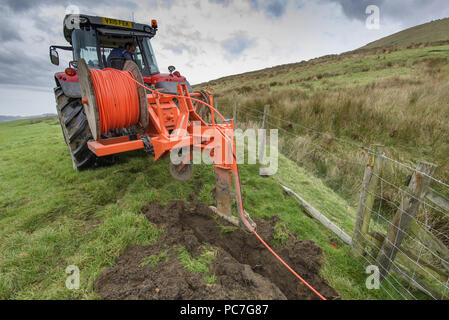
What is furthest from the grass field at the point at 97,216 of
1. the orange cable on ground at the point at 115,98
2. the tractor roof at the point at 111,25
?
the tractor roof at the point at 111,25

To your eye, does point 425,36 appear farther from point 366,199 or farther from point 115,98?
point 115,98

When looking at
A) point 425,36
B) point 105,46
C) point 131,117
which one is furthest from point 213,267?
point 425,36

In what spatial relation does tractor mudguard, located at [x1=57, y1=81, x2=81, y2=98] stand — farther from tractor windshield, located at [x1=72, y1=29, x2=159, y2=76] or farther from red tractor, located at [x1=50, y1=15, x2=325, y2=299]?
tractor windshield, located at [x1=72, y1=29, x2=159, y2=76]

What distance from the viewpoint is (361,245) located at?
93.2 inches

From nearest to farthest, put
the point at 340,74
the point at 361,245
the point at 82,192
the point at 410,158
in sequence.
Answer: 1. the point at 361,245
2. the point at 82,192
3. the point at 410,158
4. the point at 340,74

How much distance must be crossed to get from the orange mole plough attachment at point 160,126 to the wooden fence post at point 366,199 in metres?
1.19

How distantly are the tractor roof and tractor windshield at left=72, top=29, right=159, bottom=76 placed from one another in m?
0.07

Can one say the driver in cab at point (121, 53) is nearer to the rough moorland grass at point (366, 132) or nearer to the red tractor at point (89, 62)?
the red tractor at point (89, 62)

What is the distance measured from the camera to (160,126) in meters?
2.85

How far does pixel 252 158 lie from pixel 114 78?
3.35 meters

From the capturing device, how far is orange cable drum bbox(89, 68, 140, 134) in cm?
258

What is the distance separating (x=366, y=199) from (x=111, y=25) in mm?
5404
